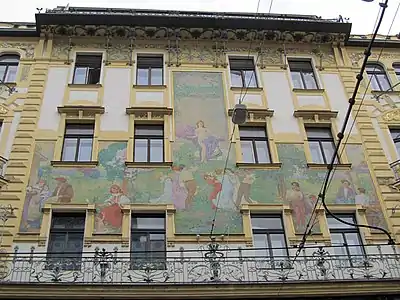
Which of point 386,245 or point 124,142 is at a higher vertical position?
point 124,142

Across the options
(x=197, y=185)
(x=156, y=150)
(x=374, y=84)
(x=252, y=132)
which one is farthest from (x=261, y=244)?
(x=374, y=84)

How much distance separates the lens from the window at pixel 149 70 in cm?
2036

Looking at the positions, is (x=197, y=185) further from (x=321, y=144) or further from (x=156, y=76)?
(x=156, y=76)

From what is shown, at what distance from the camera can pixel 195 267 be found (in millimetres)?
14625

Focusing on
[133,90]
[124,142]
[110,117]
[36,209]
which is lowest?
[36,209]

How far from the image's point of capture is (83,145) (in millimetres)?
18094

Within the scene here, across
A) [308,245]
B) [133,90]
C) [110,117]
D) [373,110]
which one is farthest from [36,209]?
[373,110]

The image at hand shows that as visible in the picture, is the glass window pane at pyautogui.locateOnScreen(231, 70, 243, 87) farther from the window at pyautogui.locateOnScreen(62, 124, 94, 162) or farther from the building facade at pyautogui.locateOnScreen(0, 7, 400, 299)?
the window at pyautogui.locateOnScreen(62, 124, 94, 162)

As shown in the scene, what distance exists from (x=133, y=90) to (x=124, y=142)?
246 centimetres

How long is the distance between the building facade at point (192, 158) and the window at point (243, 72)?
75 mm

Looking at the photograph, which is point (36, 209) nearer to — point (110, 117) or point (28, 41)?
point (110, 117)

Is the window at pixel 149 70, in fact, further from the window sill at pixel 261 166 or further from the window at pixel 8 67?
the window sill at pixel 261 166

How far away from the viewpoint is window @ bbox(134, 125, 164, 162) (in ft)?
58.6

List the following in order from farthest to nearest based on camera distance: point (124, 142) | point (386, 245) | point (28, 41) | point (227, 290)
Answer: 1. point (28, 41)
2. point (124, 142)
3. point (386, 245)
4. point (227, 290)
